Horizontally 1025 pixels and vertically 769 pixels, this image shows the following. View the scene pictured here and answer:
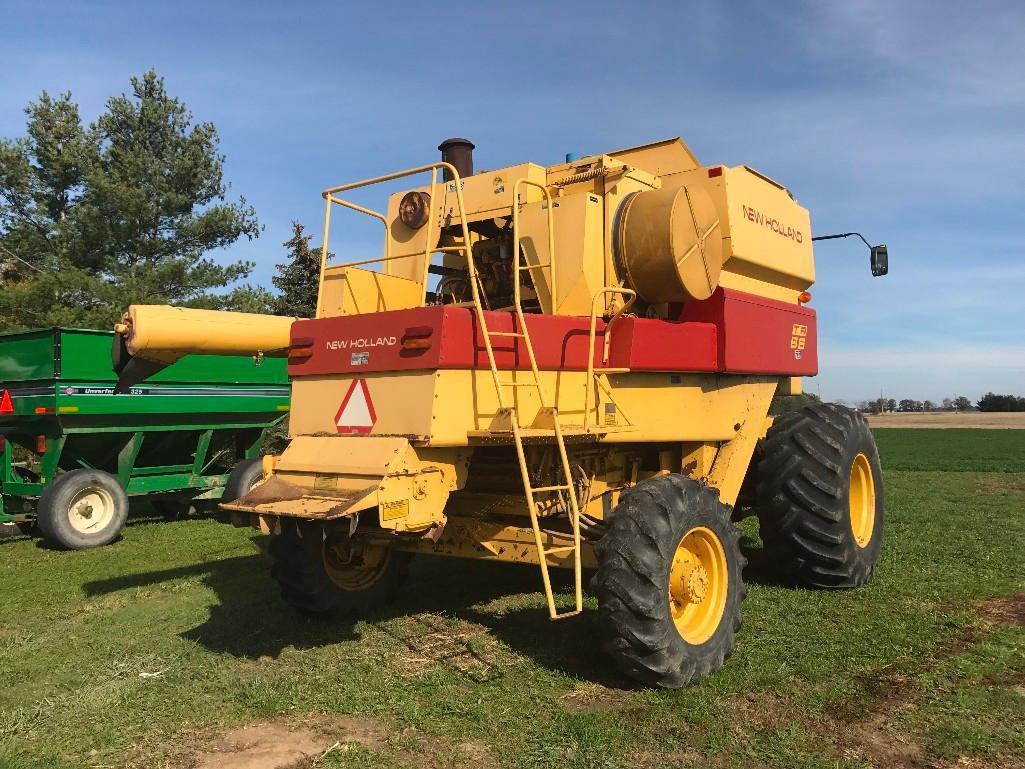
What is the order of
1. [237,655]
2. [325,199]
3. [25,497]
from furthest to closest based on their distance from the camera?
[25,497], [325,199], [237,655]

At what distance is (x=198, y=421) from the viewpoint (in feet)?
40.1

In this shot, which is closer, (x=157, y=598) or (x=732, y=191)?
(x=732, y=191)

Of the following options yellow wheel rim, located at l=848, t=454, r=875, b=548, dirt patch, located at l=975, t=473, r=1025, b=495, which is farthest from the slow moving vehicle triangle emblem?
dirt patch, located at l=975, t=473, r=1025, b=495

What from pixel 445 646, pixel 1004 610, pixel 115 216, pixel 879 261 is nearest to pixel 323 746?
pixel 445 646

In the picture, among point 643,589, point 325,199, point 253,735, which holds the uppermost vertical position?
point 325,199

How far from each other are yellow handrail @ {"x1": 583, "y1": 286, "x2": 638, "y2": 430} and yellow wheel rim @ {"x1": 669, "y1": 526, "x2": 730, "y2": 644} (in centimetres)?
100

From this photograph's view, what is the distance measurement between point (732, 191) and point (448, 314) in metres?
2.97

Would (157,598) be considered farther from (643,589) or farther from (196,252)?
(196,252)

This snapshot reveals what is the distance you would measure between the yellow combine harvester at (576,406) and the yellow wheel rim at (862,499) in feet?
0.06

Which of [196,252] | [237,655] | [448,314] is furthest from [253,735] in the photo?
[196,252]

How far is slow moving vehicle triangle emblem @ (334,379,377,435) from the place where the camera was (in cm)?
496

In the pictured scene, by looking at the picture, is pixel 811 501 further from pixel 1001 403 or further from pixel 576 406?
pixel 1001 403

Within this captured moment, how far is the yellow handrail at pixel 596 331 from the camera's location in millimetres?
5062

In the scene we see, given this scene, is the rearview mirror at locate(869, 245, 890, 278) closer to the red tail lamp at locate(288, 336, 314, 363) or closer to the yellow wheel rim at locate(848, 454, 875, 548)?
the yellow wheel rim at locate(848, 454, 875, 548)
